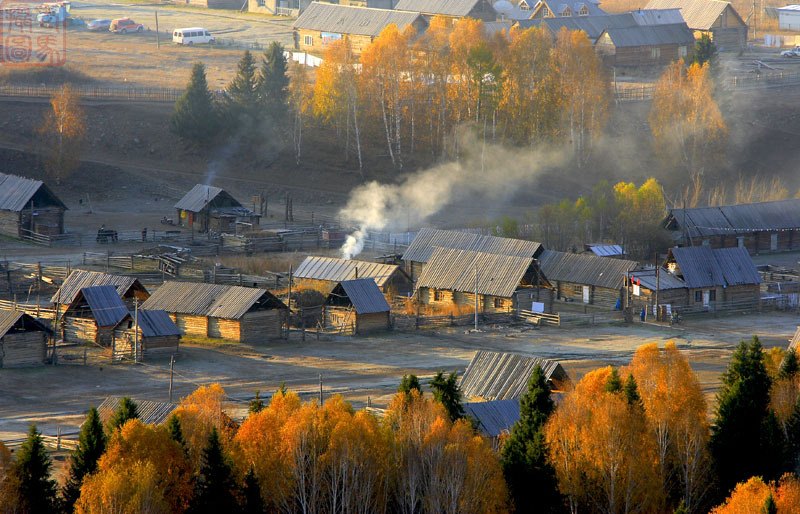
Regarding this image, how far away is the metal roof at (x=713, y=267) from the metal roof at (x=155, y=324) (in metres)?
23.9

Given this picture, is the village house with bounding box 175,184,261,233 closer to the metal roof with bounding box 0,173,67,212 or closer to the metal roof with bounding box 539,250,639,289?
the metal roof with bounding box 0,173,67,212

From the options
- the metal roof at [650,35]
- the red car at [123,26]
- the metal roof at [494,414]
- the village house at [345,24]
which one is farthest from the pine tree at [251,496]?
the red car at [123,26]

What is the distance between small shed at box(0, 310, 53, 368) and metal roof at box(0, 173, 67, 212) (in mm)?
23199

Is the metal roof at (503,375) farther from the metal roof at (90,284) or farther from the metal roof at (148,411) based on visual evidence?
the metal roof at (90,284)

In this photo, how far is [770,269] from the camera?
227ft

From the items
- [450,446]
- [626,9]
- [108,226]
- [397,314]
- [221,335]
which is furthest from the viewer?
[626,9]

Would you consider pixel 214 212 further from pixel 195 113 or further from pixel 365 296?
pixel 365 296

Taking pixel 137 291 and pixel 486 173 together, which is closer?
pixel 137 291

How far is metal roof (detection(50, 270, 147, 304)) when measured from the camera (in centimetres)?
5509

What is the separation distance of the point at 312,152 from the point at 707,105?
26.0 m

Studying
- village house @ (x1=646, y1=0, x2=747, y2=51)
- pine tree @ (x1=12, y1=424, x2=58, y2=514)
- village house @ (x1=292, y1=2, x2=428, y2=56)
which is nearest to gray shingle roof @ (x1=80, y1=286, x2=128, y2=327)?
pine tree @ (x1=12, y1=424, x2=58, y2=514)

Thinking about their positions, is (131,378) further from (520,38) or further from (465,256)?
(520,38)

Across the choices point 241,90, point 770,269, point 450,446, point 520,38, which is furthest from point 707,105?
point 450,446

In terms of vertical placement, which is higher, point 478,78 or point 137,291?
point 478,78
